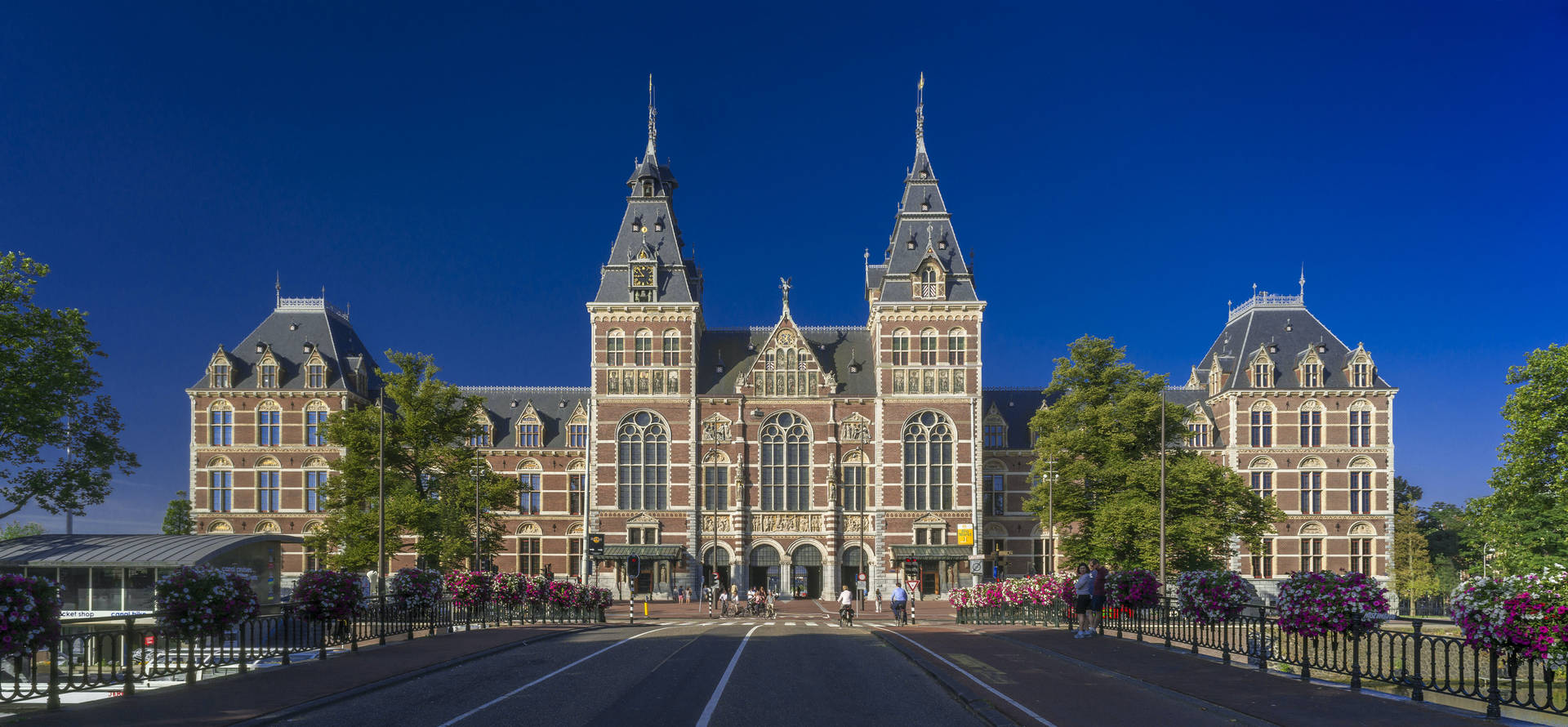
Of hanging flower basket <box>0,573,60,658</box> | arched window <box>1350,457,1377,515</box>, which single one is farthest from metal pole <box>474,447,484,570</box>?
arched window <box>1350,457,1377,515</box>

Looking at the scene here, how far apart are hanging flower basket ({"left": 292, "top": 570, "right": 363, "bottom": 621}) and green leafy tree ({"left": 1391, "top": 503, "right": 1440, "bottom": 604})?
62.7m

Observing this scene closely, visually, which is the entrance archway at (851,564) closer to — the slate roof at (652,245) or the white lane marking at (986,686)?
the slate roof at (652,245)

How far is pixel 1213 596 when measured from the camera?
72.6ft

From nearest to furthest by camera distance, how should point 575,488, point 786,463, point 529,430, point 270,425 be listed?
1. point 786,463
2. point 270,425
3. point 575,488
4. point 529,430

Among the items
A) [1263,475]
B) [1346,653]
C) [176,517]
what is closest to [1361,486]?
[1263,475]

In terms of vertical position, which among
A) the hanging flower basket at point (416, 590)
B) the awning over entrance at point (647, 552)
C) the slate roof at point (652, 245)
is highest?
the slate roof at point (652, 245)

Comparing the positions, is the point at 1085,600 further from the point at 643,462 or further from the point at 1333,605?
the point at 643,462

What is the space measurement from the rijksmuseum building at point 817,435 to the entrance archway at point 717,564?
137 millimetres

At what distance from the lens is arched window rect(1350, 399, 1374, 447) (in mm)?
61844

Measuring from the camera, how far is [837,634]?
31.0 m

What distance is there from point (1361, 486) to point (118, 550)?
209ft

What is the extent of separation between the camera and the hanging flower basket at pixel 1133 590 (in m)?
26.8

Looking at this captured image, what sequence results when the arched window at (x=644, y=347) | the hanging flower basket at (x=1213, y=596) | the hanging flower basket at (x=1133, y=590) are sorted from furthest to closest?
the arched window at (x=644, y=347) < the hanging flower basket at (x=1133, y=590) < the hanging flower basket at (x=1213, y=596)

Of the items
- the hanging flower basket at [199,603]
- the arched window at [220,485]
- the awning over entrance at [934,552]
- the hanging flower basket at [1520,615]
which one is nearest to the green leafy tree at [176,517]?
the arched window at [220,485]
